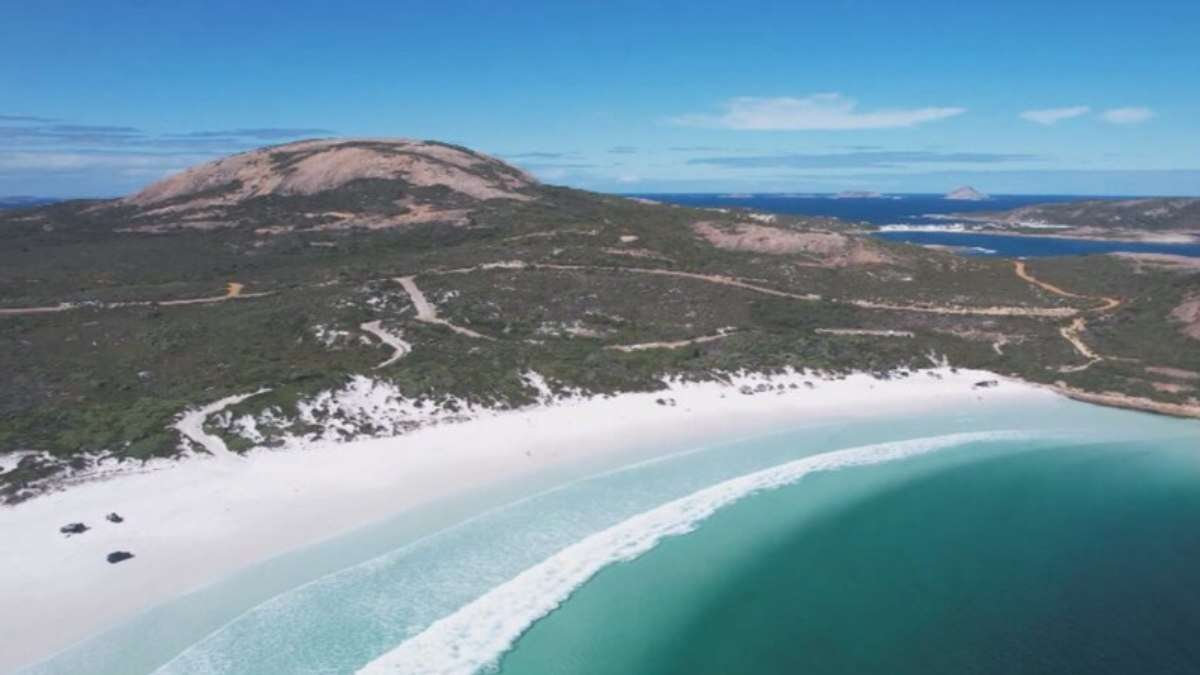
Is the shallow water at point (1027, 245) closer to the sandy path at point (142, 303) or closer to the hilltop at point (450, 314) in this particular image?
the hilltop at point (450, 314)

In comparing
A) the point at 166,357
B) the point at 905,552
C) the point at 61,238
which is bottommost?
the point at 905,552

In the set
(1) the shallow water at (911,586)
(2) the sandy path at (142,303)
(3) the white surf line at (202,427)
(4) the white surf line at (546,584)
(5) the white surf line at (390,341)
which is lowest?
(1) the shallow water at (911,586)

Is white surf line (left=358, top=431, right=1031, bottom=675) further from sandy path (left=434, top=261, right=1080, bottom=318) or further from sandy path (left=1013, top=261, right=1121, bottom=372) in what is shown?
sandy path (left=434, top=261, right=1080, bottom=318)

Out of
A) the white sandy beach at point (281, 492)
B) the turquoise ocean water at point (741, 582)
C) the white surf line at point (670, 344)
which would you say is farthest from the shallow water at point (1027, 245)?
the turquoise ocean water at point (741, 582)

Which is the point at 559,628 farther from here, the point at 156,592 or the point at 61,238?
the point at 61,238

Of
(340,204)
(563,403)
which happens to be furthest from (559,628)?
(340,204)

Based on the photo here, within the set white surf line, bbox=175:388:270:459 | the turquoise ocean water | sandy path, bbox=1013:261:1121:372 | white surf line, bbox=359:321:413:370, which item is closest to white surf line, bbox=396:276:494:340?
white surf line, bbox=359:321:413:370
